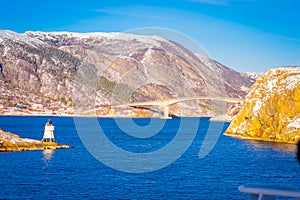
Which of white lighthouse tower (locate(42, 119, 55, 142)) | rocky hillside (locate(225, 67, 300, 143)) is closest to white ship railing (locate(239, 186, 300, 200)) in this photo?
white lighthouse tower (locate(42, 119, 55, 142))

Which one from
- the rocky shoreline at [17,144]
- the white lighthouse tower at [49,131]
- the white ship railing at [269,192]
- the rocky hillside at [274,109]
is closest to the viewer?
the white ship railing at [269,192]

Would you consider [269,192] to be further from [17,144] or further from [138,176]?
[17,144]

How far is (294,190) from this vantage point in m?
5.77

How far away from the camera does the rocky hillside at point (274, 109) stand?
76.4 m

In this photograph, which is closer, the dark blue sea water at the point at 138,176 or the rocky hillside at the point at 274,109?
the dark blue sea water at the point at 138,176

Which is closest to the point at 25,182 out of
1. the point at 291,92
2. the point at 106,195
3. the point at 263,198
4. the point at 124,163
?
the point at 106,195

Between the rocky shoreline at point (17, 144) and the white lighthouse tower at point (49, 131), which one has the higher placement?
the white lighthouse tower at point (49, 131)

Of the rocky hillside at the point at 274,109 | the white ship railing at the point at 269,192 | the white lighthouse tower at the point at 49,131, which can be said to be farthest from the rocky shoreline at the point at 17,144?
the white ship railing at the point at 269,192

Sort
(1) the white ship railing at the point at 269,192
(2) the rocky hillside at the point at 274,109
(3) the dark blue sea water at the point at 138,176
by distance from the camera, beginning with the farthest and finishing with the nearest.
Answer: (2) the rocky hillside at the point at 274,109
(3) the dark blue sea water at the point at 138,176
(1) the white ship railing at the point at 269,192

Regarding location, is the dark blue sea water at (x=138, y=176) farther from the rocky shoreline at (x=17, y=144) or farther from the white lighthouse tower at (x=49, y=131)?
the white lighthouse tower at (x=49, y=131)

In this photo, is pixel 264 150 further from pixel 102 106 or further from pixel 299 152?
pixel 102 106

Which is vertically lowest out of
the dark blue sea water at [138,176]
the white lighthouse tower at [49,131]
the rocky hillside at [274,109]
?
the dark blue sea water at [138,176]

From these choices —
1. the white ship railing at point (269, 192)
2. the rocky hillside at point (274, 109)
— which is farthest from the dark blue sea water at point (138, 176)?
the white ship railing at point (269, 192)

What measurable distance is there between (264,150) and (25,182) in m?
35.4
